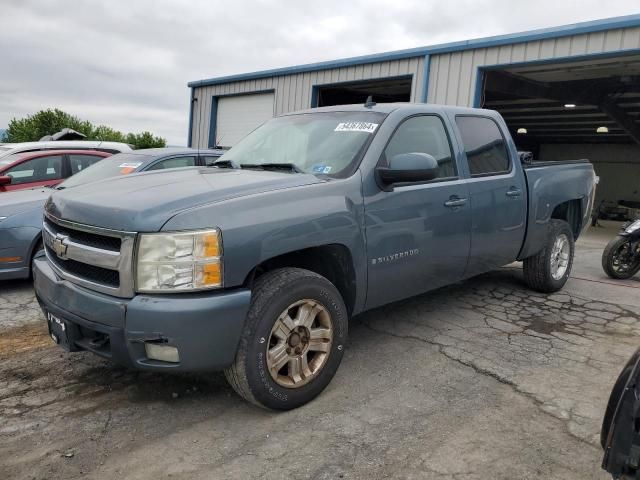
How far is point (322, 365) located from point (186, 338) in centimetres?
89

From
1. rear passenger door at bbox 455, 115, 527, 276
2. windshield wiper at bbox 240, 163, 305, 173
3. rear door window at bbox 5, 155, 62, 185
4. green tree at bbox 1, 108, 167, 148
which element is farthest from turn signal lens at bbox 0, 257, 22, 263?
green tree at bbox 1, 108, 167, 148

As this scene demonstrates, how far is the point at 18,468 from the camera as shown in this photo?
2.49 m

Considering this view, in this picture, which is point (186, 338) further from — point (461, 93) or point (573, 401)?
point (461, 93)

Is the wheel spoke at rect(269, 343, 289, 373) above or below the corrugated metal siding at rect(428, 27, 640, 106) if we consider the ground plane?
below

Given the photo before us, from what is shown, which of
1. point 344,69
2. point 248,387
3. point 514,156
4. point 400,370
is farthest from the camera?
point 344,69

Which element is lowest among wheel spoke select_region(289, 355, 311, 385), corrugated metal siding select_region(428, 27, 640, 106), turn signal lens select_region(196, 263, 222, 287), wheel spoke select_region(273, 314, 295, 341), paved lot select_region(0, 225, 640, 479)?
paved lot select_region(0, 225, 640, 479)

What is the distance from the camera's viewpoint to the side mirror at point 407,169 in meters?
3.37

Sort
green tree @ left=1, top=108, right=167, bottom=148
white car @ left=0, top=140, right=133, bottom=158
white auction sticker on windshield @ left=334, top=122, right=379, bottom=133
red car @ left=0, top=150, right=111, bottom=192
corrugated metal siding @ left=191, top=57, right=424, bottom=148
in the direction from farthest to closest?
green tree @ left=1, top=108, right=167, bottom=148
corrugated metal siding @ left=191, top=57, right=424, bottom=148
white car @ left=0, top=140, right=133, bottom=158
red car @ left=0, top=150, right=111, bottom=192
white auction sticker on windshield @ left=334, top=122, right=379, bottom=133

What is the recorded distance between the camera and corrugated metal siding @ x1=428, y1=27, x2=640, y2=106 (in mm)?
8289

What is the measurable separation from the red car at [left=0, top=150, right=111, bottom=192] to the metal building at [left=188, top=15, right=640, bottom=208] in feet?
6.73

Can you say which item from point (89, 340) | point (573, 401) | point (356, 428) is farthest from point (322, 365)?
point (573, 401)

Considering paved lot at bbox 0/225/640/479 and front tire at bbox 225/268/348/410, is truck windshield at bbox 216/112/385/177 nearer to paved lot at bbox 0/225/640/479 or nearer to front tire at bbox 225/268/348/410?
front tire at bbox 225/268/348/410

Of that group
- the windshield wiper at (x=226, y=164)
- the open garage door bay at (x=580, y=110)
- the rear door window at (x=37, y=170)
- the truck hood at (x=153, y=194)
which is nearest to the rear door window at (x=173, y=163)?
the rear door window at (x=37, y=170)

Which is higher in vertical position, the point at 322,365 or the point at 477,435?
the point at 322,365
